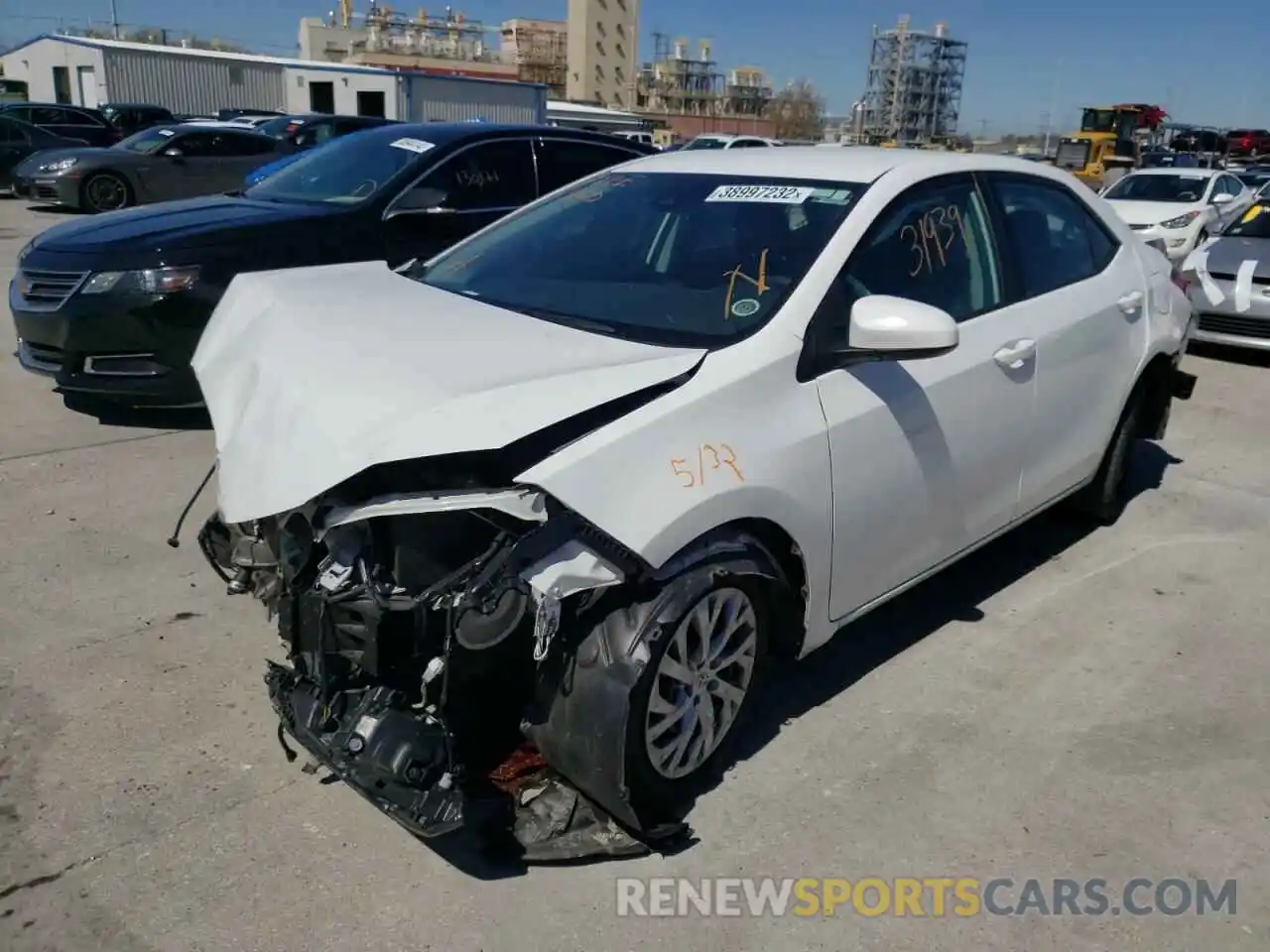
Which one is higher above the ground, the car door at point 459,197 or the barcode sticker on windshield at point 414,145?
the barcode sticker on windshield at point 414,145

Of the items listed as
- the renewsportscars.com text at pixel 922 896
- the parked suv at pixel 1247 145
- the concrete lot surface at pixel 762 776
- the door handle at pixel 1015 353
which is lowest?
the renewsportscars.com text at pixel 922 896

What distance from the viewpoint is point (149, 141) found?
55.6ft

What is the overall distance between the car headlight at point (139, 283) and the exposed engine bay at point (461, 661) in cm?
315

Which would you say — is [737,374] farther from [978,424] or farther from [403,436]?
[978,424]

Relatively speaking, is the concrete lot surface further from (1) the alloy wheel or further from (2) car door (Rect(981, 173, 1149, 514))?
(2) car door (Rect(981, 173, 1149, 514))

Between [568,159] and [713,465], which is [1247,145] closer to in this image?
[568,159]

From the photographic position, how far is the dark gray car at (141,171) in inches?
628

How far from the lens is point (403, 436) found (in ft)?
8.12

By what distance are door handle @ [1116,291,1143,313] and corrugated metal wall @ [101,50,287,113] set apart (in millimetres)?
42288

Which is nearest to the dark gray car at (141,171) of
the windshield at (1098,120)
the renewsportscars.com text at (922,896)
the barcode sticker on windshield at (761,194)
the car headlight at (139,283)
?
the car headlight at (139,283)

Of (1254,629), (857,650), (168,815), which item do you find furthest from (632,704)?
(1254,629)

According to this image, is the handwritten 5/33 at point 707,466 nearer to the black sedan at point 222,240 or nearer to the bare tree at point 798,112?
the black sedan at point 222,240

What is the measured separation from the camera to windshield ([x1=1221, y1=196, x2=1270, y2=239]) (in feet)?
33.4

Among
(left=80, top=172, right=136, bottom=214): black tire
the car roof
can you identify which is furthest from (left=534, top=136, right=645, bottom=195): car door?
(left=80, top=172, right=136, bottom=214): black tire
